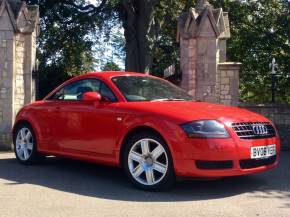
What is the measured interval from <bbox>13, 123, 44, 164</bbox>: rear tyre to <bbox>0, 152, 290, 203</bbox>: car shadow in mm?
146

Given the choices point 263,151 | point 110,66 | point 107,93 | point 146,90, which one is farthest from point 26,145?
point 110,66

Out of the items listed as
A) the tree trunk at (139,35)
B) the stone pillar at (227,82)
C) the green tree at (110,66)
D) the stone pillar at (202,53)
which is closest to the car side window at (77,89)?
the stone pillar at (202,53)

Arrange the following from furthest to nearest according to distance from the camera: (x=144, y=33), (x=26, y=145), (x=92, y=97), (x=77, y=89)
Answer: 1. (x=144, y=33)
2. (x=26, y=145)
3. (x=77, y=89)
4. (x=92, y=97)

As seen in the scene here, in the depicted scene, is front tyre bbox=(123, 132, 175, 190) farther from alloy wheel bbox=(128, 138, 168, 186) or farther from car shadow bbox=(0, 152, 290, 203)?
car shadow bbox=(0, 152, 290, 203)

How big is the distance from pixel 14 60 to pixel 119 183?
5.51 meters

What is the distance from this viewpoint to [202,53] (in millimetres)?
11602

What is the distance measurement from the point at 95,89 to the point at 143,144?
1464 millimetres

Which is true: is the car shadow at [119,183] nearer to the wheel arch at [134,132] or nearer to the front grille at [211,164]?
the front grille at [211,164]

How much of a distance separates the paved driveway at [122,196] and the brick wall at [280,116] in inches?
136

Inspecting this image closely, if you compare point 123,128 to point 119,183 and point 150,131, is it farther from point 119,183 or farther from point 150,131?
point 119,183

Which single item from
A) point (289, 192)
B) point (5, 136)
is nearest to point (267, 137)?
point (289, 192)

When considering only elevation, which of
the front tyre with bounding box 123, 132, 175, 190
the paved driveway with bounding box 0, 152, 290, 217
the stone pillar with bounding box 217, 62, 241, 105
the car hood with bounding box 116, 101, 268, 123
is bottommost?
the paved driveway with bounding box 0, 152, 290, 217

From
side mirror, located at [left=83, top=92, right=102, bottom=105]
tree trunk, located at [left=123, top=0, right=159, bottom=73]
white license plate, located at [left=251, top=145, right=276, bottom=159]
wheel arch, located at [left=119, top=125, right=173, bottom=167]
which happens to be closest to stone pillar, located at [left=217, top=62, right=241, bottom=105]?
white license plate, located at [left=251, top=145, right=276, bottom=159]

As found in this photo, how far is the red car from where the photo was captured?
6223 millimetres
